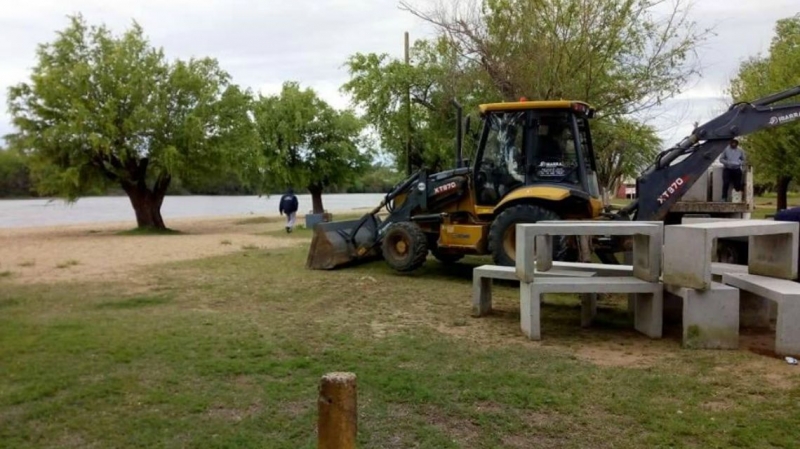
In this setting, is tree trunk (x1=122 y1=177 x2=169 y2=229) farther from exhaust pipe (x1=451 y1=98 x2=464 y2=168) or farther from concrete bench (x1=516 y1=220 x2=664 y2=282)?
concrete bench (x1=516 y1=220 x2=664 y2=282)

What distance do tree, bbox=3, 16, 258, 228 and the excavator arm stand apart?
1815 centimetres

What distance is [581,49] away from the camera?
39.1 feet

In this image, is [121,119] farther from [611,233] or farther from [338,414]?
[338,414]

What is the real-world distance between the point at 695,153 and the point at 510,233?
9.46ft

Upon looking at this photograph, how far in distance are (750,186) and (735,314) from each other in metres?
6.00

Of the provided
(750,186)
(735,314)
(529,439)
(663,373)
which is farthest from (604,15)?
(529,439)

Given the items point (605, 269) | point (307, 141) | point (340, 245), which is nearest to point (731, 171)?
point (605, 269)

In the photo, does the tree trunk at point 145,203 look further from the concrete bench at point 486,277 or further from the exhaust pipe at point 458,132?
the concrete bench at point 486,277

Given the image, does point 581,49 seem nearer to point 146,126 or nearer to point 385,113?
point 385,113

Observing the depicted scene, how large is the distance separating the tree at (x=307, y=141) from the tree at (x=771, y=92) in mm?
15928

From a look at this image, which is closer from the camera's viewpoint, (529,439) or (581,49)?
(529,439)

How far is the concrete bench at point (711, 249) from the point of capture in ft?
20.4

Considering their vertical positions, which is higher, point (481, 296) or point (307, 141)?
point (307, 141)

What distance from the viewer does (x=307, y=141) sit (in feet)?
107
